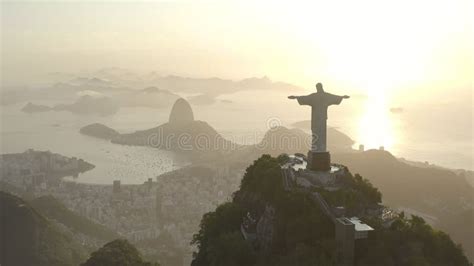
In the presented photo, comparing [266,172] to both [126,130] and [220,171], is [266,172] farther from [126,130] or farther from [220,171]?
[126,130]

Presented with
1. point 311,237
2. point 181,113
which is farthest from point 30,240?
point 181,113

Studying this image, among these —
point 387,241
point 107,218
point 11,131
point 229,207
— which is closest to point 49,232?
point 107,218

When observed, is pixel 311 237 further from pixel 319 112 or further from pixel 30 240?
pixel 30 240

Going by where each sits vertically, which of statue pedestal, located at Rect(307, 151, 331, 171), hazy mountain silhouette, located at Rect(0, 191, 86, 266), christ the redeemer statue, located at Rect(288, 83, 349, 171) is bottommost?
hazy mountain silhouette, located at Rect(0, 191, 86, 266)

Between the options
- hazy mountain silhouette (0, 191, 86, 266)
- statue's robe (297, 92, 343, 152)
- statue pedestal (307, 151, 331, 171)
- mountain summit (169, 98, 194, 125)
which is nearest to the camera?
statue pedestal (307, 151, 331, 171)

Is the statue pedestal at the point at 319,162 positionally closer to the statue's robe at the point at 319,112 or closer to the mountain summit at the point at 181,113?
the statue's robe at the point at 319,112

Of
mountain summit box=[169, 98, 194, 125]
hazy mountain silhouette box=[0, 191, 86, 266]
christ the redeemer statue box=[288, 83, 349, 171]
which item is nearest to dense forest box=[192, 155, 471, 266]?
christ the redeemer statue box=[288, 83, 349, 171]

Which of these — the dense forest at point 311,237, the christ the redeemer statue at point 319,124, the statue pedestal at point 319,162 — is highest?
the christ the redeemer statue at point 319,124

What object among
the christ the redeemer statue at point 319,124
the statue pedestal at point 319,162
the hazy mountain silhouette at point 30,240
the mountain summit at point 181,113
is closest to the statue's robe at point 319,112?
the christ the redeemer statue at point 319,124

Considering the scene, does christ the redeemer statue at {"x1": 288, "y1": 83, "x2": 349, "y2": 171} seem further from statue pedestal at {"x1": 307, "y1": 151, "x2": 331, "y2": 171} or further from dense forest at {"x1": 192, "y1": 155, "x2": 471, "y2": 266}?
dense forest at {"x1": 192, "y1": 155, "x2": 471, "y2": 266}
